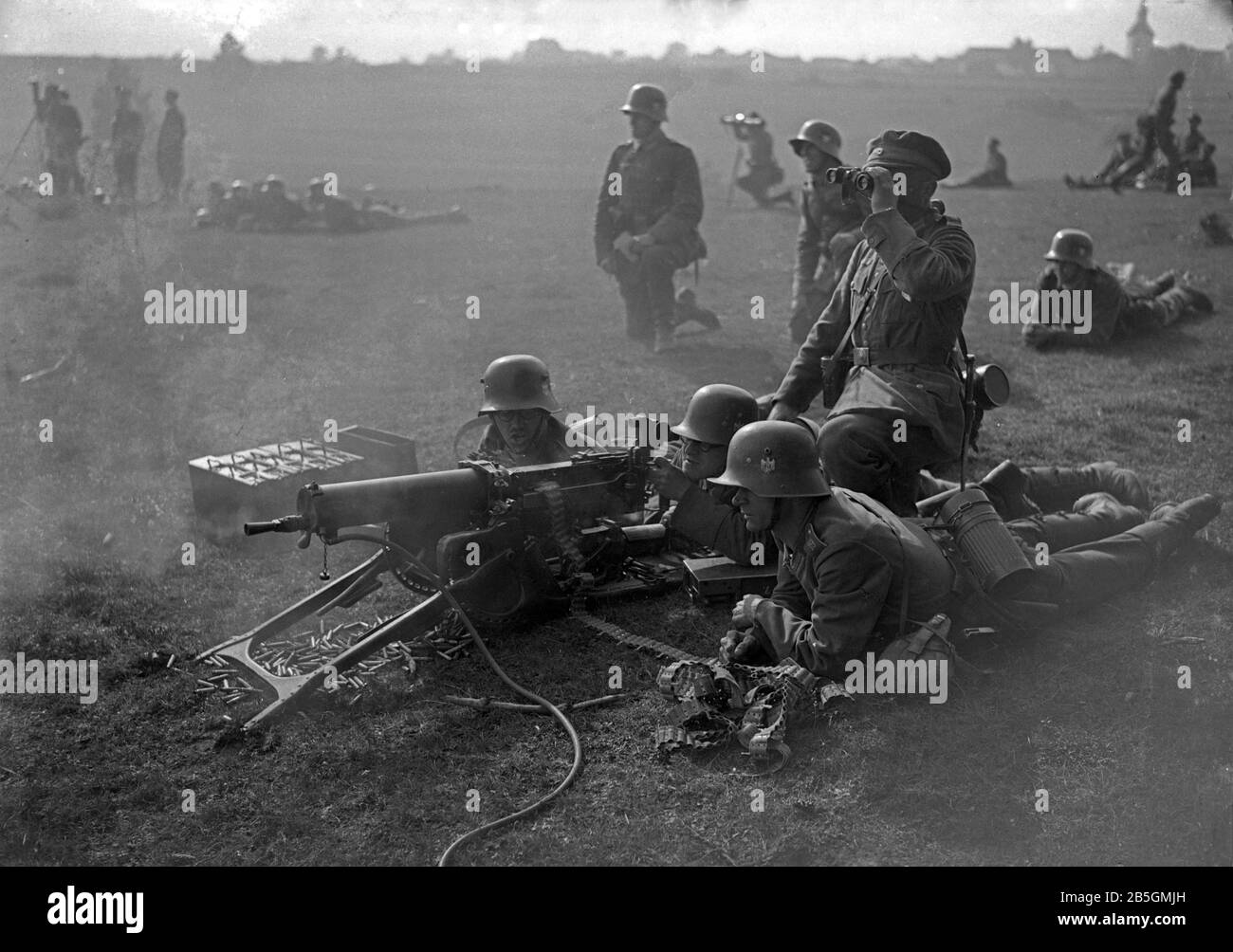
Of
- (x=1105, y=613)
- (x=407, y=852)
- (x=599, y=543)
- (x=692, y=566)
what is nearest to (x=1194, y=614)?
(x=1105, y=613)

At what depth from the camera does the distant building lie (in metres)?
26.0

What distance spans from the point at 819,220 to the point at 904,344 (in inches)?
222

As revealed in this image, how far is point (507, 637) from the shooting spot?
6.77 m

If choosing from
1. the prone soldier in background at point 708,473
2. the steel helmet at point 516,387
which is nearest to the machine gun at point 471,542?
the prone soldier in background at point 708,473

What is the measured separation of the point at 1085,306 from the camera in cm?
1357

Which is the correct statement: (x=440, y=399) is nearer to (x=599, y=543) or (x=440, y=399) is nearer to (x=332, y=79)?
(x=599, y=543)

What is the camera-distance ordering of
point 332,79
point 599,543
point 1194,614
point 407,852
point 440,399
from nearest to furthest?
point 407,852 → point 1194,614 → point 599,543 → point 440,399 → point 332,79

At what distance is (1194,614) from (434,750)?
13.7 ft

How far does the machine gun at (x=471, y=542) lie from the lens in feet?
20.0

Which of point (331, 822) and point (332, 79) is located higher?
point (332, 79)

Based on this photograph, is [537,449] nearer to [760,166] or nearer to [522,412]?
[522,412]

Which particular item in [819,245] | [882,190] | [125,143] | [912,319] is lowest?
[912,319]

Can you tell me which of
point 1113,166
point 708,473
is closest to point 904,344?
point 708,473

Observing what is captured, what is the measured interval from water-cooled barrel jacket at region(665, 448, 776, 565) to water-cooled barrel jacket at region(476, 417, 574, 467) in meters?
0.77
